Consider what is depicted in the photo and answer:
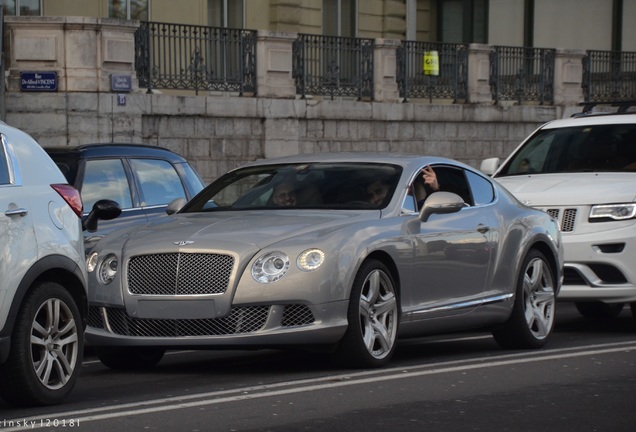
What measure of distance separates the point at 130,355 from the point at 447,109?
21064mm

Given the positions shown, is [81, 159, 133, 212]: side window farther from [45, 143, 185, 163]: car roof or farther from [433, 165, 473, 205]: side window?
[433, 165, 473, 205]: side window

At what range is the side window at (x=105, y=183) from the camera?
13.0m

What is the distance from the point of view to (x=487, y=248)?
11.3 meters

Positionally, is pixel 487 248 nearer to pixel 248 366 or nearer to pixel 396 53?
pixel 248 366

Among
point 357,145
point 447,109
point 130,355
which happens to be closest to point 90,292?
point 130,355

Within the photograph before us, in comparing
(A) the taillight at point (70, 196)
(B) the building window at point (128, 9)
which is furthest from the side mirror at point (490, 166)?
(B) the building window at point (128, 9)

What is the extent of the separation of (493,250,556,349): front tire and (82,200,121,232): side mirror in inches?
120

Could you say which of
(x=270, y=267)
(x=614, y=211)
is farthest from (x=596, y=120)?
(x=270, y=267)

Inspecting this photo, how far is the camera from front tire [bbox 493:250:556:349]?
11.5 metres

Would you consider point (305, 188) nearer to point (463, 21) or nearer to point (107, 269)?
point (107, 269)

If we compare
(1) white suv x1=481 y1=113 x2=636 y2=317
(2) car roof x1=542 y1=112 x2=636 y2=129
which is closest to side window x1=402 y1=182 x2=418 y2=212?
(1) white suv x1=481 y1=113 x2=636 y2=317

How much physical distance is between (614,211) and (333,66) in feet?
50.8

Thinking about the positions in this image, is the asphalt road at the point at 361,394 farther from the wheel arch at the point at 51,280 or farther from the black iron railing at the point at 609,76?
the black iron railing at the point at 609,76

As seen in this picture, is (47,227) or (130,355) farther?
(130,355)
